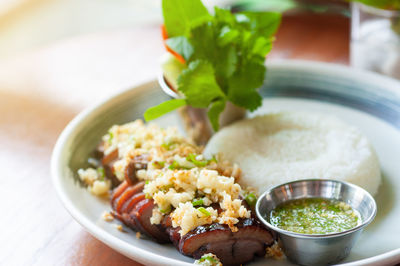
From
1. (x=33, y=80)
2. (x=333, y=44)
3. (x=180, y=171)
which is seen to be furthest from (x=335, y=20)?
(x=180, y=171)

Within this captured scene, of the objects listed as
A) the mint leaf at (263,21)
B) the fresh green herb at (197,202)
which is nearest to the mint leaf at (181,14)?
the mint leaf at (263,21)

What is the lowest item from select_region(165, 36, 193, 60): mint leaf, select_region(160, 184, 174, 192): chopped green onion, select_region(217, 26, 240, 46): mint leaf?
select_region(160, 184, 174, 192): chopped green onion

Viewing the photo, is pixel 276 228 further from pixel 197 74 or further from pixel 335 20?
pixel 335 20

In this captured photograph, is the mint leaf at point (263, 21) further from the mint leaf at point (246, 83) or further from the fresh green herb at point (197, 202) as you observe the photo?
the fresh green herb at point (197, 202)

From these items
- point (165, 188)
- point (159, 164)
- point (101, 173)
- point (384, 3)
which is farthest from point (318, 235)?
point (384, 3)

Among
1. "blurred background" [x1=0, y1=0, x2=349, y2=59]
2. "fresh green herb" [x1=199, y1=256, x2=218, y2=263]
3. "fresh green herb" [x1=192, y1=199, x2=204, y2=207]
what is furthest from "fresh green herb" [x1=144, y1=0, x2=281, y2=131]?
"blurred background" [x1=0, y1=0, x2=349, y2=59]

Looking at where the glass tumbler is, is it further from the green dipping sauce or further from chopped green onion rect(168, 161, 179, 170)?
chopped green onion rect(168, 161, 179, 170)
